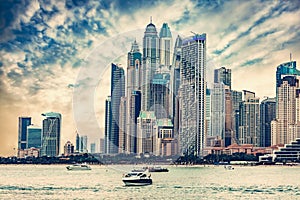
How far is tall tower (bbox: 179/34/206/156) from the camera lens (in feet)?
68.2

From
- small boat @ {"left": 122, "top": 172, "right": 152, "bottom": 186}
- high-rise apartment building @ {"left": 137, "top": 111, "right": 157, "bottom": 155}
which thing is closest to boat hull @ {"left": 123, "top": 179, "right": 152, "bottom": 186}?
small boat @ {"left": 122, "top": 172, "right": 152, "bottom": 186}

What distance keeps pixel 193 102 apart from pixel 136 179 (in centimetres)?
1299

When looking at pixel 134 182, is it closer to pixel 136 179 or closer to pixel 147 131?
pixel 136 179

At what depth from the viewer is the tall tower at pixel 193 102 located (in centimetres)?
2080

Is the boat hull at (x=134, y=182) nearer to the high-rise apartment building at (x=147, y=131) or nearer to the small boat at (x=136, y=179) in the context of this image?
the small boat at (x=136, y=179)

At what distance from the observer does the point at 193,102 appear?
82.5ft

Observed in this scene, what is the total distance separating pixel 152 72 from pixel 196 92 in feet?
28.0

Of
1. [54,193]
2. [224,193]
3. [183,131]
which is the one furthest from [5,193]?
[183,131]

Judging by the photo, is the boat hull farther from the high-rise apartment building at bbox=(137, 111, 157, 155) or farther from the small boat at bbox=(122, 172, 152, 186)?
the high-rise apartment building at bbox=(137, 111, 157, 155)

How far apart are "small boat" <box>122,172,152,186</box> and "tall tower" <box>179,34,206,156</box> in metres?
5.62

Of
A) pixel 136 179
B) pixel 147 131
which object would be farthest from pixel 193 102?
pixel 136 179

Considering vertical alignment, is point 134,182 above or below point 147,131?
below

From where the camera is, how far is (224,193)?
35.5 ft

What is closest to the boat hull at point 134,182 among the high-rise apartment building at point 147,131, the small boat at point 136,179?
the small boat at point 136,179
